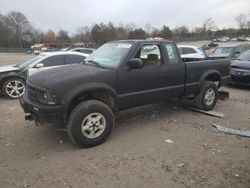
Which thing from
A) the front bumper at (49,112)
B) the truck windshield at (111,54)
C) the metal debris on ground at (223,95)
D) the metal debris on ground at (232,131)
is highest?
the truck windshield at (111,54)

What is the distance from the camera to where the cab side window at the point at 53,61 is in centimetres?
882

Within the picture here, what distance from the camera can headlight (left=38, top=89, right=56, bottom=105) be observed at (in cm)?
422

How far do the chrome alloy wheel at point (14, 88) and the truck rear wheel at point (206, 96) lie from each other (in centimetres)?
575

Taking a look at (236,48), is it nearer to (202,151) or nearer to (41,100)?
(202,151)

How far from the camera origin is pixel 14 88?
27.8ft

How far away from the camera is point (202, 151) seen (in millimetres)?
4402

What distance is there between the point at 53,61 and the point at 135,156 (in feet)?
19.2

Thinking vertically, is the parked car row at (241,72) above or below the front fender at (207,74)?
below

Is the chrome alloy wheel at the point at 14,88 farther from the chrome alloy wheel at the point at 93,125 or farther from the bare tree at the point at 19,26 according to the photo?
the bare tree at the point at 19,26

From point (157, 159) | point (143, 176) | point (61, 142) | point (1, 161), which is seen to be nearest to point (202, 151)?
point (157, 159)

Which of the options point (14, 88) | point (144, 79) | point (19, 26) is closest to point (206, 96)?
point (144, 79)

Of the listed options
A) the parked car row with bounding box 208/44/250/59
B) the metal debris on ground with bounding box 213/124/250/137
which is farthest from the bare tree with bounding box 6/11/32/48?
the metal debris on ground with bounding box 213/124/250/137

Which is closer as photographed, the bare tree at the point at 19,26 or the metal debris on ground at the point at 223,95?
the metal debris on ground at the point at 223,95

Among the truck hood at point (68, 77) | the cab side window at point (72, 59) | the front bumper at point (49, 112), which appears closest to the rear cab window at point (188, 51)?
the cab side window at point (72, 59)
